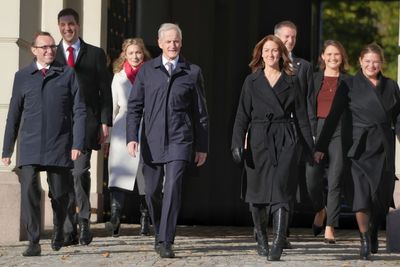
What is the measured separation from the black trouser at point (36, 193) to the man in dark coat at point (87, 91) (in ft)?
3.09

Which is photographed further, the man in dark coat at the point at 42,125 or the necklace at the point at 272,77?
the necklace at the point at 272,77

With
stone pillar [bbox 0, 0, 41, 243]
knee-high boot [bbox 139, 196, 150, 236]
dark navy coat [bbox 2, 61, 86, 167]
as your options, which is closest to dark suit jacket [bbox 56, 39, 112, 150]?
stone pillar [bbox 0, 0, 41, 243]

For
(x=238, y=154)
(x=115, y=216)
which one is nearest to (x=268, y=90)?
(x=238, y=154)

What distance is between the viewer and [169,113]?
11.9 metres

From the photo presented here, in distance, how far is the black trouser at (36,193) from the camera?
1194cm

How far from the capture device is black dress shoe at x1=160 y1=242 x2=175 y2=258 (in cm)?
1175

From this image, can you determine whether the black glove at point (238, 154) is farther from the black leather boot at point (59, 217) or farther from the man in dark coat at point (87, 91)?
the man in dark coat at point (87, 91)

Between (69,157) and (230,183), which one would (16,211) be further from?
(230,183)

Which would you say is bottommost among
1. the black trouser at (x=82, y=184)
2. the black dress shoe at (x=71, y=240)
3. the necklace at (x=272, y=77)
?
the black dress shoe at (x=71, y=240)

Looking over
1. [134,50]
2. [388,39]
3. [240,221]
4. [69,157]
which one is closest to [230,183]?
[240,221]

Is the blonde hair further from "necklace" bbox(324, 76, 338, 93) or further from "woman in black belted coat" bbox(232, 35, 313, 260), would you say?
"woman in black belted coat" bbox(232, 35, 313, 260)

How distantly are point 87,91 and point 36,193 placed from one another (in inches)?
61.0

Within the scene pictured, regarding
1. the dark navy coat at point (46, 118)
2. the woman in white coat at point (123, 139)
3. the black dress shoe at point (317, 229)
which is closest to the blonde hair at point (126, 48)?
the woman in white coat at point (123, 139)

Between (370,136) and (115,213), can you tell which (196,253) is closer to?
(370,136)
